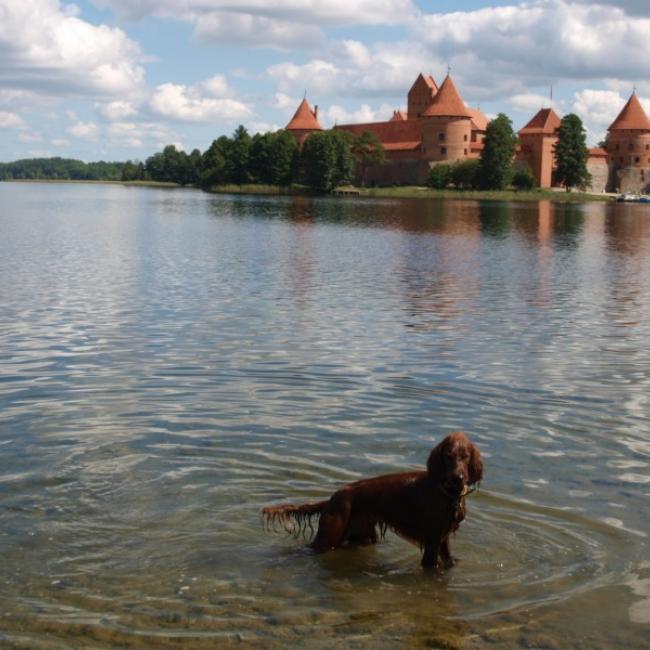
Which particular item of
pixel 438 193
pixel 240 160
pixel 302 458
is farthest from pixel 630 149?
pixel 302 458

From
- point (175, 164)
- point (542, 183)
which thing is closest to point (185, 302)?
point (542, 183)

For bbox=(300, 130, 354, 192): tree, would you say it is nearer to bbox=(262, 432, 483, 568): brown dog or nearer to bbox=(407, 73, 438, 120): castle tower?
bbox=(407, 73, 438, 120): castle tower

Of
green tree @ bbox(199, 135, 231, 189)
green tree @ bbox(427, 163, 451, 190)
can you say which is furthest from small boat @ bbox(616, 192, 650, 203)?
green tree @ bbox(199, 135, 231, 189)

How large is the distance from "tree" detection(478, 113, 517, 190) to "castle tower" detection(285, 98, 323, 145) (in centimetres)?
3833

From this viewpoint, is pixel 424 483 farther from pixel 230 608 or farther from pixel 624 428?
pixel 624 428

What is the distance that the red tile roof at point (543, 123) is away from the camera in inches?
4973

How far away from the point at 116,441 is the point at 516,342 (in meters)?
7.66

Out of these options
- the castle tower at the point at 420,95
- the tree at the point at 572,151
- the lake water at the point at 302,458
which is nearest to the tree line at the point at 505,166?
the tree at the point at 572,151

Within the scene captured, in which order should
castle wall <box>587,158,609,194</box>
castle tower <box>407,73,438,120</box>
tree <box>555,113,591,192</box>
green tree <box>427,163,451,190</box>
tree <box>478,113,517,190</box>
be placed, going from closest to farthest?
tree <box>478,113,517,190</box> < tree <box>555,113,591,192</box> < green tree <box>427,163,451,190</box> < castle wall <box>587,158,609,194</box> < castle tower <box>407,73,438,120</box>

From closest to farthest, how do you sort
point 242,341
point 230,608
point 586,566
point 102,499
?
point 230,608 < point 586,566 < point 102,499 < point 242,341

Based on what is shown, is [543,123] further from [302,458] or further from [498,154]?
[302,458]

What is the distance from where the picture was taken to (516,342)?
14469 mm

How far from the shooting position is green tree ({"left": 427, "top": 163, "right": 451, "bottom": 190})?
4525 inches

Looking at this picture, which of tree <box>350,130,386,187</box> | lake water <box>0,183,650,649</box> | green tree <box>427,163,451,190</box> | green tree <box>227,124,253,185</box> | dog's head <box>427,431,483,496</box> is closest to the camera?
dog's head <box>427,431,483,496</box>
